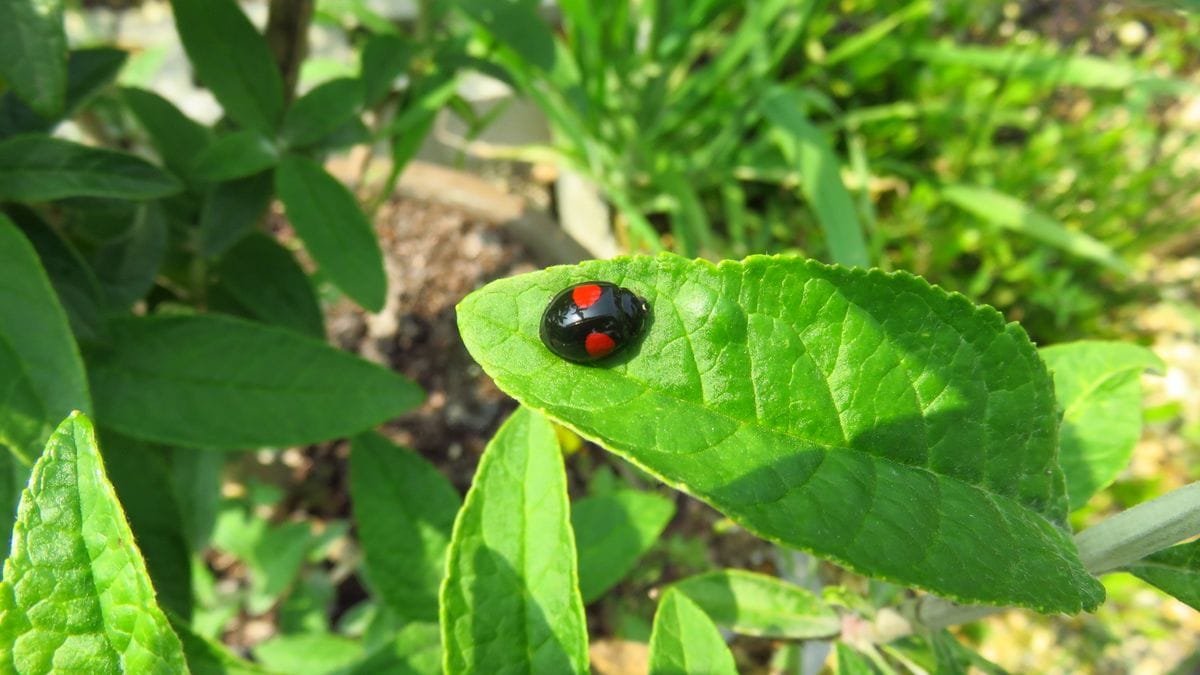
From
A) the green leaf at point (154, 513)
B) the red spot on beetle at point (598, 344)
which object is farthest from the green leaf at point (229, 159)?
the red spot on beetle at point (598, 344)

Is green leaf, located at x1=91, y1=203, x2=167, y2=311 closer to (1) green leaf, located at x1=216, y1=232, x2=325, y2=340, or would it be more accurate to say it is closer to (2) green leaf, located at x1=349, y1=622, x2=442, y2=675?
(1) green leaf, located at x1=216, y1=232, x2=325, y2=340

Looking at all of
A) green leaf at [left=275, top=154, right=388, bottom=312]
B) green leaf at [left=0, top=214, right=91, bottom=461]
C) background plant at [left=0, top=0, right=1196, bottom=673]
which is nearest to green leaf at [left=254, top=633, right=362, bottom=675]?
background plant at [left=0, top=0, right=1196, bottom=673]

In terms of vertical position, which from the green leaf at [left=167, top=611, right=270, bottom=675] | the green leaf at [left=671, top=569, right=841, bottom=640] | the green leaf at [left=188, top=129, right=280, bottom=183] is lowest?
the green leaf at [left=671, top=569, right=841, bottom=640]

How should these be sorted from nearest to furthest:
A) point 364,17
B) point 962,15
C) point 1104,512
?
→ point 364,17, point 1104,512, point 962,15

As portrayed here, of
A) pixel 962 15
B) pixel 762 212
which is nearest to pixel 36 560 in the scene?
pixel 762 212

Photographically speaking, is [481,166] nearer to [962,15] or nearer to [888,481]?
[962,15]

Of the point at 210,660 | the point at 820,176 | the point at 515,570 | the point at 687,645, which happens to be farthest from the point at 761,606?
the point at 820,176
